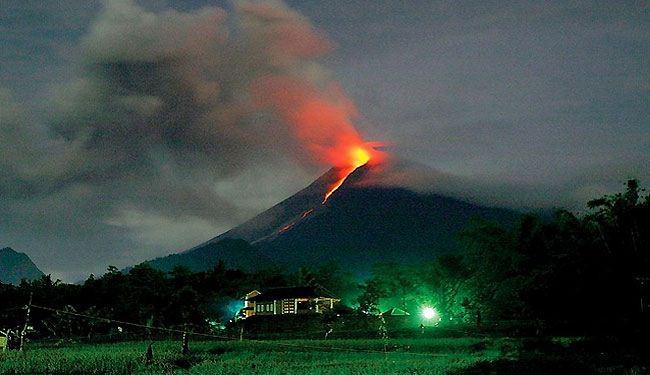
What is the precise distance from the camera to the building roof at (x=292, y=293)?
307ft

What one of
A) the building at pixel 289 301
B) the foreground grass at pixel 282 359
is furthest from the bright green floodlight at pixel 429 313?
the foreground grass at pixel 282 359

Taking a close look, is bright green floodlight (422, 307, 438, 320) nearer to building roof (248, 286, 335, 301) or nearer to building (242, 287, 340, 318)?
building (242, 287, 340, 318)

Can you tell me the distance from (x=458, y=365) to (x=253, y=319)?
1729 inches

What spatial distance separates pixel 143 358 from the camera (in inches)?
1363

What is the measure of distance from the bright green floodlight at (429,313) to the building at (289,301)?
1673 cm

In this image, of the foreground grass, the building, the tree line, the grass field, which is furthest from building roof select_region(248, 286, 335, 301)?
the grass field

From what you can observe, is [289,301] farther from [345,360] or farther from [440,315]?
[345,360]

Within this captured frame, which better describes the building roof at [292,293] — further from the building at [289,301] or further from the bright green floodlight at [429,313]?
the bright green floodlight at [429,313]

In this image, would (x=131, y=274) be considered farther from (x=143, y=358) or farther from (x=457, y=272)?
(x=143, y=358)

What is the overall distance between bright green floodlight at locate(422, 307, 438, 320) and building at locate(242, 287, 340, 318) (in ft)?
54.9

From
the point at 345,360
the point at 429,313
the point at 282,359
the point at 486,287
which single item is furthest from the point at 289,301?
the point at 345,360

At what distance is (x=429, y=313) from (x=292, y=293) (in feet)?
82.3

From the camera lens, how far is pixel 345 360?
36094 millimetres

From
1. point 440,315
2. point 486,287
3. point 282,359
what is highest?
point 486,287
